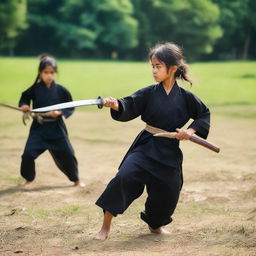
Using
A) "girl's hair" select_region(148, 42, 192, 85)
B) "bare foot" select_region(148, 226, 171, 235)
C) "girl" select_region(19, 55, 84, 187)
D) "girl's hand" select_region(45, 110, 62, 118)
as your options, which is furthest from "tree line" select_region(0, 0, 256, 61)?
"bare foot" select_region(148, 226, 171, 235)

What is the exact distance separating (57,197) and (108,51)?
177ft

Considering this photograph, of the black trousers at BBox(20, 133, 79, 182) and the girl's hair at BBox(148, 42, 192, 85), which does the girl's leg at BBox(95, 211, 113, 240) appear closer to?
the girl's hair at BBox(148, 42, 192, 85)

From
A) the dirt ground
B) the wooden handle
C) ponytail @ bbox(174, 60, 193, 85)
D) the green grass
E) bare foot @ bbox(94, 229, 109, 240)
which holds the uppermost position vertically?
ponytail @ bbox(174, 60, 193, 85)

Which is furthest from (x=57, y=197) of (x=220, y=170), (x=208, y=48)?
(x=208, y=48)

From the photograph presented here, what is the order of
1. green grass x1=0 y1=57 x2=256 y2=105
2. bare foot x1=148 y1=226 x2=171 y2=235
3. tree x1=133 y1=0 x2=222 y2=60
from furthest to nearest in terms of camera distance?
tree x1=133 y1=0 x2=222 y2=60
green grass x1=0 y1=57 x2=256 y2=105
bare foot x1=148 y1=226 x2=171 y2=235

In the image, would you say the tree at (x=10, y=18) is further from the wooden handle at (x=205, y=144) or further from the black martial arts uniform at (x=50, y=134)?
the wooden handle at (x=205, y=144)

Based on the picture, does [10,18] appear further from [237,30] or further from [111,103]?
[111,103]

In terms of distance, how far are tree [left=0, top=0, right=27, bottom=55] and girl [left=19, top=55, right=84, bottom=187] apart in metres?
47.5

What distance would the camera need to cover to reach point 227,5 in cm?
6688

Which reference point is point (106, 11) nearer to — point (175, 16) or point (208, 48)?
point (175, 16)

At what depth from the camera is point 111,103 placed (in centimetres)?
379

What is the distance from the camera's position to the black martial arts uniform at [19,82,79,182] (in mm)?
6277

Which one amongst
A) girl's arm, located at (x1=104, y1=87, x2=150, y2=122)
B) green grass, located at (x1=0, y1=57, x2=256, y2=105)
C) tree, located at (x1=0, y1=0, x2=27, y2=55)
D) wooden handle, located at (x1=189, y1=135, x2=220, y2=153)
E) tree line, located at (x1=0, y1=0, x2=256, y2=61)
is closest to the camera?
wooden handle, located at (x1=189, y1=135, x2=220, y2=153)

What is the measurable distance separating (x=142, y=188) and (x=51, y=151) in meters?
2.52
